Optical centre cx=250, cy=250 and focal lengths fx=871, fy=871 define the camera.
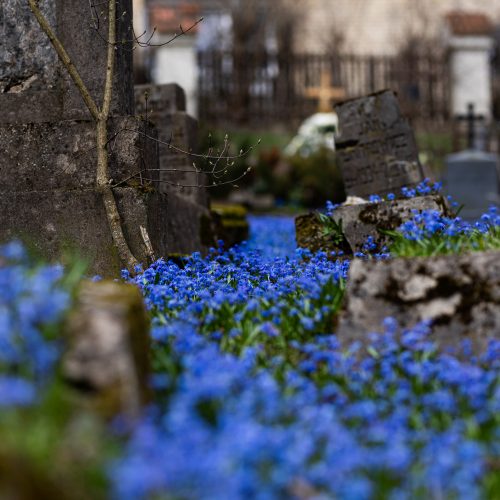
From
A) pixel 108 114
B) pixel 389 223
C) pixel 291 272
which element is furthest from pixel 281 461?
pixel 389 223

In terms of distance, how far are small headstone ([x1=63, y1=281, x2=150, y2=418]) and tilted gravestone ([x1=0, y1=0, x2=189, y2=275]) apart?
2976mm

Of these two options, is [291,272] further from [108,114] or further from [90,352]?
[90,352]

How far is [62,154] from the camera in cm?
596

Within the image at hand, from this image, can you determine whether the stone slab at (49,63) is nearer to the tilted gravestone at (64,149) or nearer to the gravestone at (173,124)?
the tilted gravestone at (64,149)

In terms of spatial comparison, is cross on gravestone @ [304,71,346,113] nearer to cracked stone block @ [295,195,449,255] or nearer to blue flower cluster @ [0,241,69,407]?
cracked stone block @ [295,195,449,255]

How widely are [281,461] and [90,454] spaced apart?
0.55 metres

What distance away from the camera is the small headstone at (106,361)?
8.59ft

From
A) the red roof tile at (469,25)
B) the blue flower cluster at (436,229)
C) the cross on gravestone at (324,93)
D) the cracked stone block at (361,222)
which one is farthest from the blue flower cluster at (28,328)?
the red roof tile at (469,25)

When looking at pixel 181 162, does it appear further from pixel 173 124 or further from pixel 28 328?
pixel 28 328

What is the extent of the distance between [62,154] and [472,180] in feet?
37.5

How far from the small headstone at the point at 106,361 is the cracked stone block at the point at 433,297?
134 cm

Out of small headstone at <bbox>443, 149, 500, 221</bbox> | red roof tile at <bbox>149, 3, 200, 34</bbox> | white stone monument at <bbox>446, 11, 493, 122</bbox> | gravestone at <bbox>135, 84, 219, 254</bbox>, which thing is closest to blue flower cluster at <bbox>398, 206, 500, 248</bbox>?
gravestone at <bbox>135, 84, 219, 254</bbox>

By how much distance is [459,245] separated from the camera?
4297mm

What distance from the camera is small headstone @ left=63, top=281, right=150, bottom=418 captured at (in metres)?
2.62
